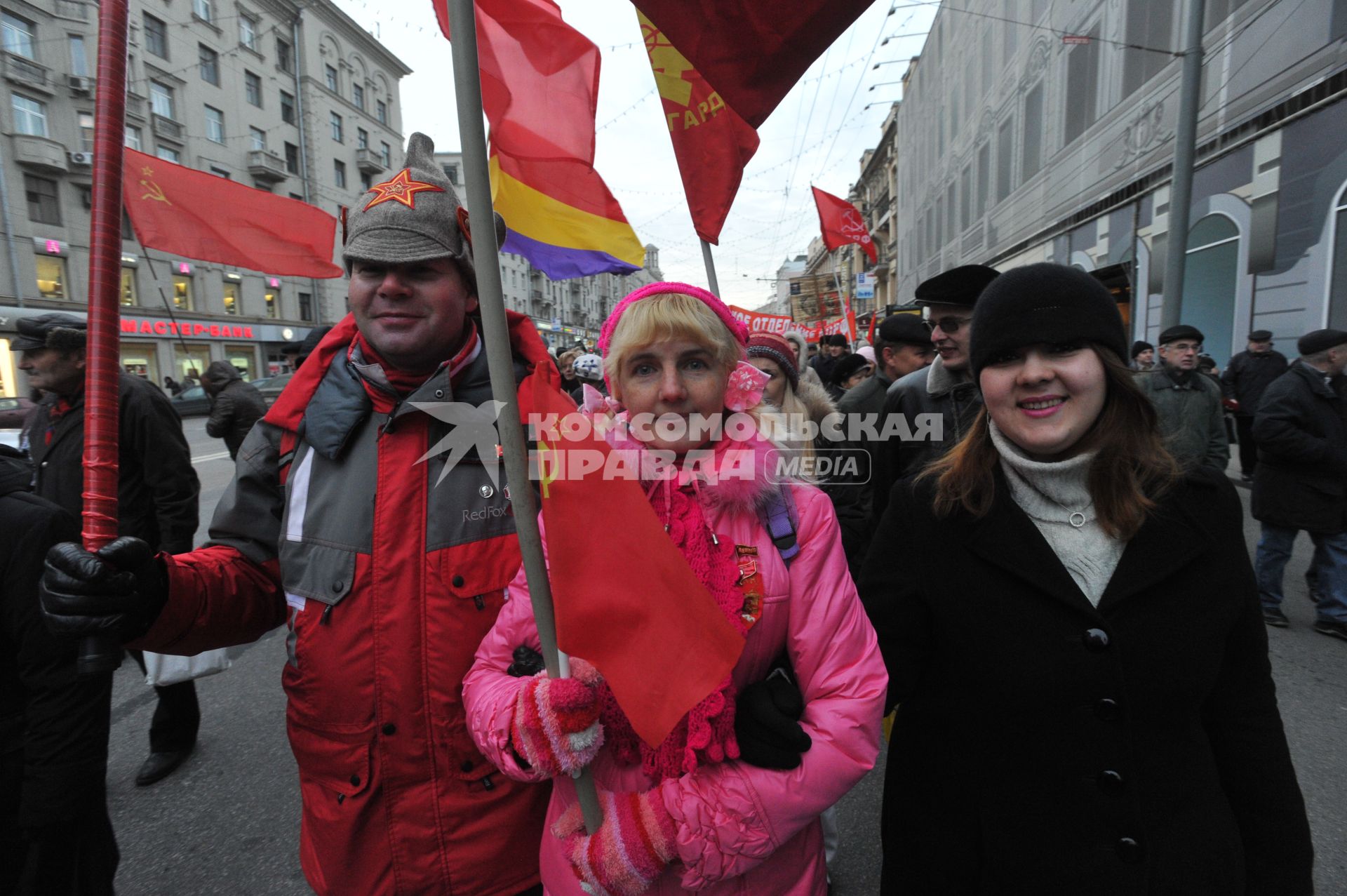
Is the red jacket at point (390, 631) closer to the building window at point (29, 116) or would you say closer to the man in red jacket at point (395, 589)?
the man in red jacket at point (395, 589)

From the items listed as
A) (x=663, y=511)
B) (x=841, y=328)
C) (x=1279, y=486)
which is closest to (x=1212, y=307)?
(x=841, y=328)

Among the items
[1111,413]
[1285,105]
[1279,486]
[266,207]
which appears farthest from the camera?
[1285,105]

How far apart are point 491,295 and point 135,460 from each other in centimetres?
319

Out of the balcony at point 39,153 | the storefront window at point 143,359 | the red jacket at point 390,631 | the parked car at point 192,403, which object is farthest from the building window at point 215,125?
the red jacket at point 390,631

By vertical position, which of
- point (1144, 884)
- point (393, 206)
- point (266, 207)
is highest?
point (266, 207)

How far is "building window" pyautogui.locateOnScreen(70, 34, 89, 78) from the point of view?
20031 mm

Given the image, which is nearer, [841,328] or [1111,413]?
[1111,413]

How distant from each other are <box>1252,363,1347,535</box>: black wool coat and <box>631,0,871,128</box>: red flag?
16.0ft

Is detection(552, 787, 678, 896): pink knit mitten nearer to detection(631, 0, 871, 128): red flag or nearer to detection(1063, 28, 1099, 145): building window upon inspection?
detection(631, 0, 871, 128): red flag

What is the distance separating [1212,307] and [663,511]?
13.0 metres

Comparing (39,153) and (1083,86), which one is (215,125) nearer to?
(39,153)

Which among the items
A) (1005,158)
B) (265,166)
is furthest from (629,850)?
(265,166)

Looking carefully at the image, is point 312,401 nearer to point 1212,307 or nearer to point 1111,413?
point 1111,413

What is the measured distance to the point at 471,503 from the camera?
4.91 feet
